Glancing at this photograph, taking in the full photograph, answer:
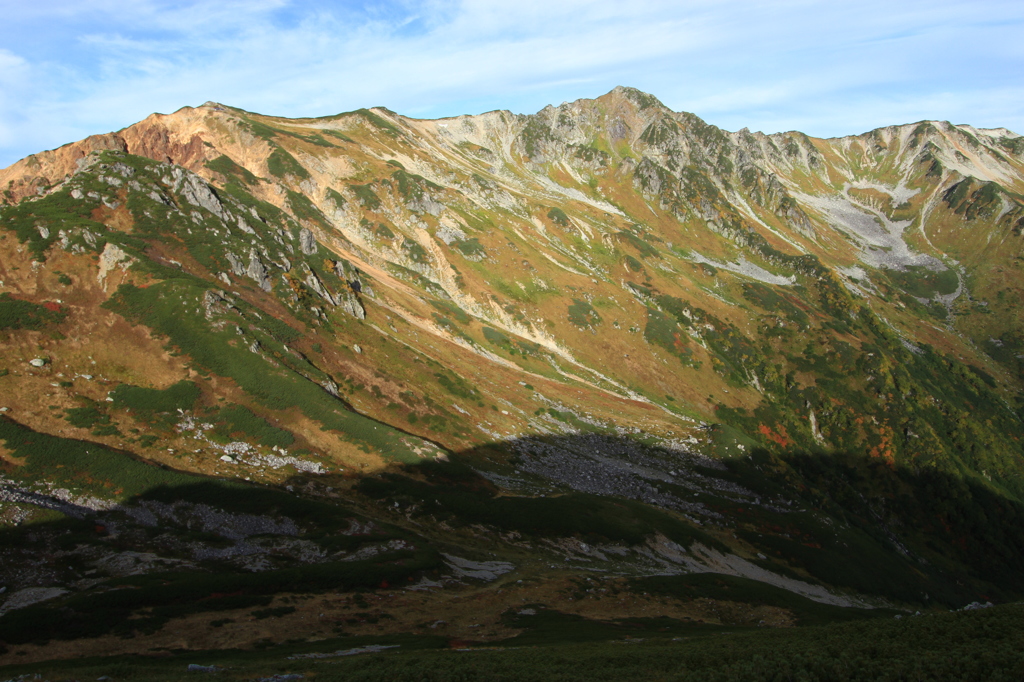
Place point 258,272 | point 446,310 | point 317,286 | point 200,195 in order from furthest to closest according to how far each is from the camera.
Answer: point 446,310
point 317,286
point 200,195
point 258,272

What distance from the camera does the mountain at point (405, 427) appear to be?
41.2m

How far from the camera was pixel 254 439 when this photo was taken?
58.6 metres

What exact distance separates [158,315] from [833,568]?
10249 cm

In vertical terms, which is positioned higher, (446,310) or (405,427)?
(446,310)

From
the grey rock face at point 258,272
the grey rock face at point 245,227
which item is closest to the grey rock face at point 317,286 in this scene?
the grey rock face at point 258,272

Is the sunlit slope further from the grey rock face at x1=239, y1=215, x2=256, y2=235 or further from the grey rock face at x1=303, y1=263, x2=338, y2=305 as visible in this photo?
the grey rock face at x1=303, y1=263, x2=338, y2=305

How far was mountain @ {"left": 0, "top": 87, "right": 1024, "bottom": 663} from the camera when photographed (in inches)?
1623

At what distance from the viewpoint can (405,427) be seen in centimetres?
7619

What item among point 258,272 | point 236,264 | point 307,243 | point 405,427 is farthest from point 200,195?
point 405,427

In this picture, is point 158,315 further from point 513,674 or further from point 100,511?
point 513,674

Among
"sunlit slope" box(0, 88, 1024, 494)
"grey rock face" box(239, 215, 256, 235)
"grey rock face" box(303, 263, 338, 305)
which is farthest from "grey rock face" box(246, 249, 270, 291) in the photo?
"grey rock face" box(239, 215, 256, 235)

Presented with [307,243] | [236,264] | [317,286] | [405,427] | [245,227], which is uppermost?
[245,227]

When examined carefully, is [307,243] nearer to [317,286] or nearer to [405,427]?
[317,286]

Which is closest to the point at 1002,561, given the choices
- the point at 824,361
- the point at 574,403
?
the point at 824,361
